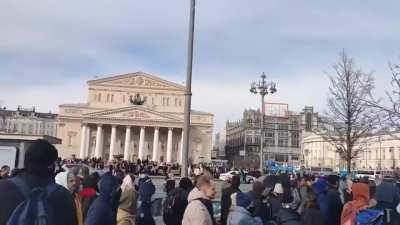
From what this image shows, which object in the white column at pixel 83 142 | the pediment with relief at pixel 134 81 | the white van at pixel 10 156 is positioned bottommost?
the white van at pixel 10 156

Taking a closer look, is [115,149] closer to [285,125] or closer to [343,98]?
[285,125]

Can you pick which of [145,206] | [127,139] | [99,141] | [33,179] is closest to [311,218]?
[145,206]

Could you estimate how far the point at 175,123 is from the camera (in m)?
96.2

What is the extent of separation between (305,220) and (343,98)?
1781 cm

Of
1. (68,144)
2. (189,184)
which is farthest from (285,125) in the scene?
(189,184)

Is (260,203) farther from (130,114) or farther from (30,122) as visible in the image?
(30,122)

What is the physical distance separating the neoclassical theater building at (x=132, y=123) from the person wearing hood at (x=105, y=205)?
289ft

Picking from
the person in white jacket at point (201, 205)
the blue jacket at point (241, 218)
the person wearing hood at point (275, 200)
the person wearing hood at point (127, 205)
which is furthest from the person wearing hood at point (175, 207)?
the person in white jacket at point (201, 205)

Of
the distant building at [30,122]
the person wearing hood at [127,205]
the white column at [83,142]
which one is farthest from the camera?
the distant building at [30,122]

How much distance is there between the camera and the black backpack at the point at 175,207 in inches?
325

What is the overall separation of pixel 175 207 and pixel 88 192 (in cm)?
166

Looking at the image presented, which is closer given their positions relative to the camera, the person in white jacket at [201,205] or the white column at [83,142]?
the person in white jacket at [201,205]

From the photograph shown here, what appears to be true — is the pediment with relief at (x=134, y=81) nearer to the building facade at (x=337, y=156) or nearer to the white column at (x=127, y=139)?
the white column at (x=127, y=139)

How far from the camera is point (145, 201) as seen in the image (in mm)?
9555
